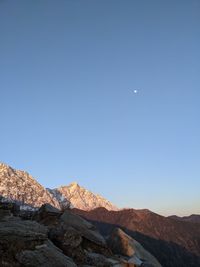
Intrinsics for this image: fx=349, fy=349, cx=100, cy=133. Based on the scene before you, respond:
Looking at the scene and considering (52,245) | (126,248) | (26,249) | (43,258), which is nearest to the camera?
(43,258)

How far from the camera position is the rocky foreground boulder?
48.3 feet

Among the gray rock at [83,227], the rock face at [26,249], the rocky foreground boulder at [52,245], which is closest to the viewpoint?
the rock face at [26,249]

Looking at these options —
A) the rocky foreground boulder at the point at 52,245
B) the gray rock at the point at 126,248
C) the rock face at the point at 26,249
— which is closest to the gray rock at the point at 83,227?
the rocky foreground boulder at the point at 52,245

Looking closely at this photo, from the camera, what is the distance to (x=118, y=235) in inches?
1071

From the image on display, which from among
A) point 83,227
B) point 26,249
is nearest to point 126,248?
point 83,227

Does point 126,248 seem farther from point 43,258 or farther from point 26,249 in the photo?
point 26,249

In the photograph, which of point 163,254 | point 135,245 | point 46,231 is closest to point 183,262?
point 163,254

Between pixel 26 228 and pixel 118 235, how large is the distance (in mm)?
12100

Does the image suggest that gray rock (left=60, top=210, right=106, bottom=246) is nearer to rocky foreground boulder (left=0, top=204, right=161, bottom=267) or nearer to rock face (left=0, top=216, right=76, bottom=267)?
rocky foreground boulder (left=0, top=204, right=161, bottom=267)

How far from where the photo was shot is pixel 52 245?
54.1 feet

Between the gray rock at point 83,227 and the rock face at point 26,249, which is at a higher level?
the gray rock at point 83,227

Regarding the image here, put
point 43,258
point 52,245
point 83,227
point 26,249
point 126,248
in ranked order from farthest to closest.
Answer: point 126,248 → point 83,227 → point 52,245 → point 26,249 → point 43,258

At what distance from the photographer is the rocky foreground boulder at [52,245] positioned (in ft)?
48.3

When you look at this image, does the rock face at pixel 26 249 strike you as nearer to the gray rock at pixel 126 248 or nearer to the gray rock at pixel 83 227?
the gray rock at pixel 83 227
